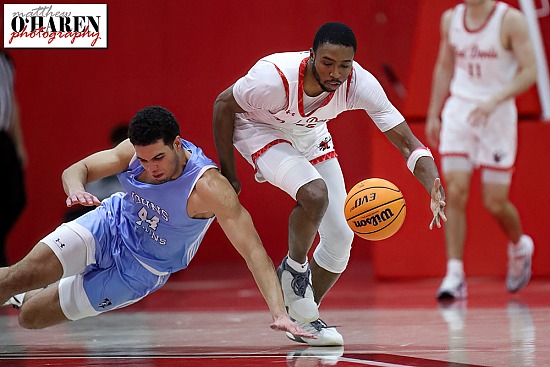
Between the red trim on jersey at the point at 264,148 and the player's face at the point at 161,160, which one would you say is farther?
the red trim on jersey at the point at 264,148

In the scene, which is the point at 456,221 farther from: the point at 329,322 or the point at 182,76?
the point at 182,76

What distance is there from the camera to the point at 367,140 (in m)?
11.2

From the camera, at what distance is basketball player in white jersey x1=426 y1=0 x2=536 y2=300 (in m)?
8.03

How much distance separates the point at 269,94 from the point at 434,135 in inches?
131

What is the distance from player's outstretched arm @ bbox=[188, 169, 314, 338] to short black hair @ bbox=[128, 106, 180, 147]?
28cm

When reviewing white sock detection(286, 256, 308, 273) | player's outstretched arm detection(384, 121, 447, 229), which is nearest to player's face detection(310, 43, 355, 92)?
player's outstretched arm detection(384, 121, 447, 229)

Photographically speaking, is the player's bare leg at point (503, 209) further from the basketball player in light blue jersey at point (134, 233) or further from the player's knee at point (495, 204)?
the basketball player in light blue jersey at point (134, 233)

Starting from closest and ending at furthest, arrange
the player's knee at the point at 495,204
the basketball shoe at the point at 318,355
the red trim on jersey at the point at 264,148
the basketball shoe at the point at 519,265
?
the basketball shoe at the point at 318,355 < the red trim on jersey at the point at 264,148 < the basketball shoe at the point at 519,265 < the player's knee at the point at 495,204

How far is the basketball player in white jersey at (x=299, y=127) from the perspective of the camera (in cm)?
513

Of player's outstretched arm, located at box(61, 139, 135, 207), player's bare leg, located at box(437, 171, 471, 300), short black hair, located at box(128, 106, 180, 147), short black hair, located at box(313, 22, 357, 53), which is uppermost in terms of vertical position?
short black hair, located at box(313, 22, 357, 53)

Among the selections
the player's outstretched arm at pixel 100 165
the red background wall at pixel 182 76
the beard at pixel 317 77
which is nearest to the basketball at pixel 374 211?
the beard at pixel 317 77

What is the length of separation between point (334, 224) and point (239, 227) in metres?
0.99

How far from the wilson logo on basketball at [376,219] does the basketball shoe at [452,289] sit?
2.59m

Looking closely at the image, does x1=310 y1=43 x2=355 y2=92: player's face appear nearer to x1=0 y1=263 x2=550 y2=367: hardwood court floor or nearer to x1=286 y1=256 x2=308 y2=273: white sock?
x1=286 y1=256 x2=308 y2=273: white sock
